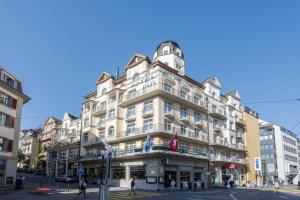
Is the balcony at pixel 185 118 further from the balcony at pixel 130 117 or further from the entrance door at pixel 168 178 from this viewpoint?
the entrance door at pixel 168 178

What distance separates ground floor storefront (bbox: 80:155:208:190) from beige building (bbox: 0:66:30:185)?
16138mm

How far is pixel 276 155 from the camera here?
298 feet

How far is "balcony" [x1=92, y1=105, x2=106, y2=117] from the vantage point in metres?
55.4

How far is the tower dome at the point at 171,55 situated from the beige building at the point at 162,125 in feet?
0.57

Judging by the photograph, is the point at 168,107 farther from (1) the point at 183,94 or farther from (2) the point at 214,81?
(2) the point at 214,81

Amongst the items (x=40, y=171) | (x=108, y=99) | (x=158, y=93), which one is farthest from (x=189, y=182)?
(x=40, y=171)

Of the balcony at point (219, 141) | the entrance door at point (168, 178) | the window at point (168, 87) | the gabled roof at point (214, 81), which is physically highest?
the gabled roof at point (214, 81)

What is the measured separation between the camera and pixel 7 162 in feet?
120

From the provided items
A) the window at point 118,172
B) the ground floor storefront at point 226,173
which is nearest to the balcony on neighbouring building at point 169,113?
the window at point 118,172

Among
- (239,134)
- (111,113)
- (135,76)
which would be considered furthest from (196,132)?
(239,134)

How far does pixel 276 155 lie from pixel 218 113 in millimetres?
44814

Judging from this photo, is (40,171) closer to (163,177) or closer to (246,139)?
(163,177)

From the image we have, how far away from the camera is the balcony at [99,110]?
182 feet

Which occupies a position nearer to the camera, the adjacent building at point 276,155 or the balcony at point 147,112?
the balcony at point 147,112
